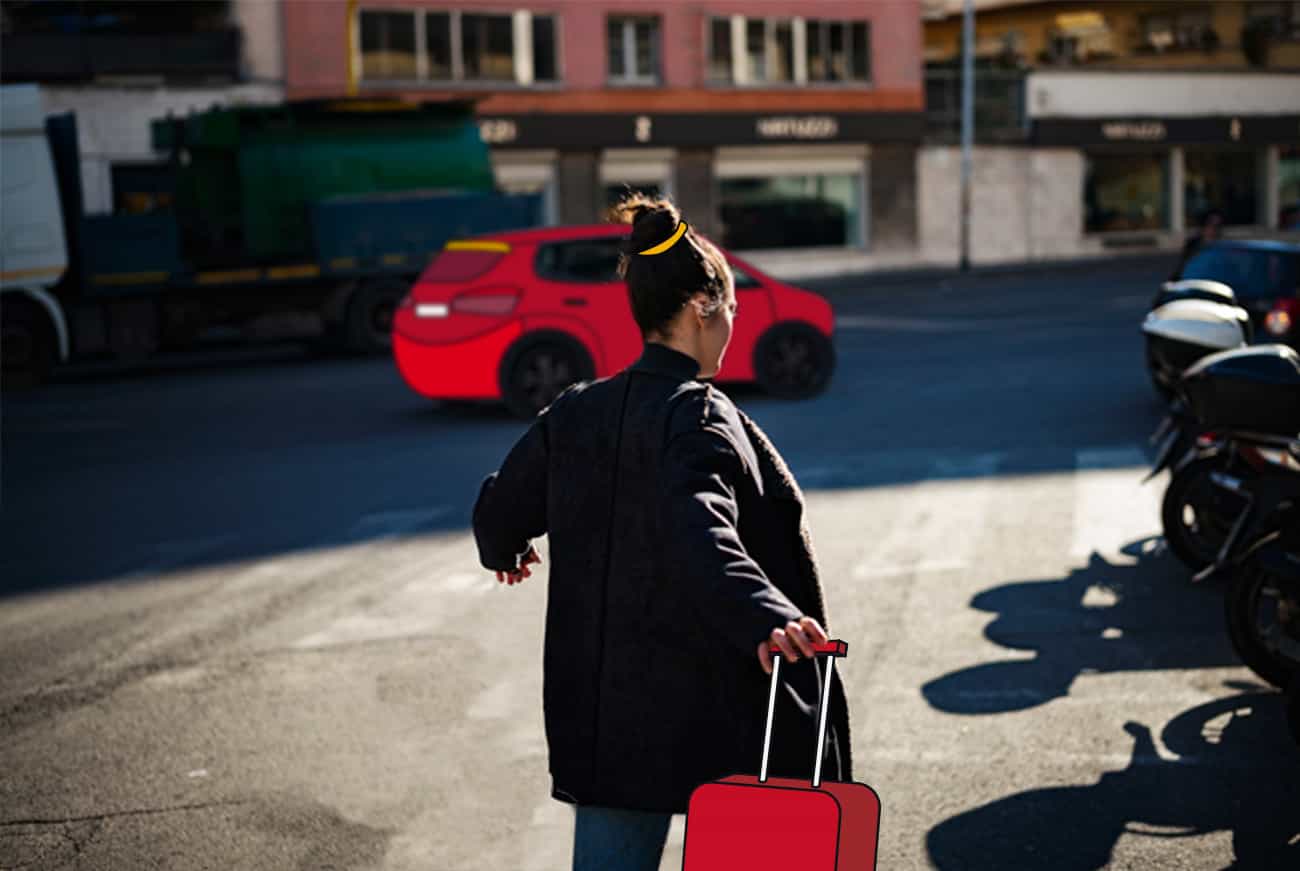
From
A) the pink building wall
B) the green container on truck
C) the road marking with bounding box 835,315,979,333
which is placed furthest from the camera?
the pink building wall

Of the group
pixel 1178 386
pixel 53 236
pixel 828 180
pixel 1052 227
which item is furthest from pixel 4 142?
pixel 1052 227

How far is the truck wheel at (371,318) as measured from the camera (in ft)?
75.5

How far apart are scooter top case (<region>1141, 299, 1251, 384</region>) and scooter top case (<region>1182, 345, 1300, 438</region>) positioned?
1413mm

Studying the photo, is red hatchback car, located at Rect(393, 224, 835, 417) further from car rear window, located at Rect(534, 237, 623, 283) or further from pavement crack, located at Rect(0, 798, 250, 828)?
pavement crack, located at Rect(0, 798, 250, 828)

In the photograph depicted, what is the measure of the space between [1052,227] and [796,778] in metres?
45.0

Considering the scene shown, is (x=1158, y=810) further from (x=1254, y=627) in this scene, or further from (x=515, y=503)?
(x=515, y=503)

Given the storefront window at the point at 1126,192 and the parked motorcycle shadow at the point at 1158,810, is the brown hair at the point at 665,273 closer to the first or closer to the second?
the parked motorcycle shadow at the point at 1158,810

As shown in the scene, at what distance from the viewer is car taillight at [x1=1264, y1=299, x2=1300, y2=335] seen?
14406 millimetres

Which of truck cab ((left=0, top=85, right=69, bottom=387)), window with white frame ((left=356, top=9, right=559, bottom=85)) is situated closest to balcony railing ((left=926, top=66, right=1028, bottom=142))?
window with white frame ((left=356, top=9, right=559, bottom=85))

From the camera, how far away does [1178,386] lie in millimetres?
8664

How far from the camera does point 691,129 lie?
4022 centimetres

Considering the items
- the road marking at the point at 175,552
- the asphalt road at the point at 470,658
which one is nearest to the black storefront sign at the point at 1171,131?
the asphalt road at the point at 470,658

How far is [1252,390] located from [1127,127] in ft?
138

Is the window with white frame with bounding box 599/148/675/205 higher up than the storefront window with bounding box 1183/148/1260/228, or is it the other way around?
the window with white frame with bounding box 599/148/675/205
